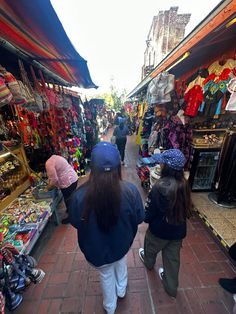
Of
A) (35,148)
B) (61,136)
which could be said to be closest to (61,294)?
(35,148)

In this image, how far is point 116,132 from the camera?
20.5ft

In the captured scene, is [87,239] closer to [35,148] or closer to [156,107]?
[35,148]

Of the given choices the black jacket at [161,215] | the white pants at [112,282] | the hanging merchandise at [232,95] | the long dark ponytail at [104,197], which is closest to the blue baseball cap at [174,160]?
the black jacket at [161,215]

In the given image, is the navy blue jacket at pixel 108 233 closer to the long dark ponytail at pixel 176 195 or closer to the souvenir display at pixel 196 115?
the long dark ponytail at pixel 176 195

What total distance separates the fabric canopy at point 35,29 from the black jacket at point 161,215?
1.83 meters

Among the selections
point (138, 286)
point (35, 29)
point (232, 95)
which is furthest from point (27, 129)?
point (232, 95)

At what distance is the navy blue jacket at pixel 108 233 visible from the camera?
1.37 m

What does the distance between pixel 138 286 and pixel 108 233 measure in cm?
132

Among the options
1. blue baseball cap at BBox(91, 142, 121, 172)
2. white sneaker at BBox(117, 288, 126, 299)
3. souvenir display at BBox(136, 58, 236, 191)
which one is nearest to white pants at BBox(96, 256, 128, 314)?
white sneaker at BBox(117, 288, 126, 299)

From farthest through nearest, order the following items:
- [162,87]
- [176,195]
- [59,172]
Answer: [162,87]
[59,172]
[176,195]

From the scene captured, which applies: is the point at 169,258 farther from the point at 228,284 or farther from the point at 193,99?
Answer: the point at 193,99

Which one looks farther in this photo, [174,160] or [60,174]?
[60,174]

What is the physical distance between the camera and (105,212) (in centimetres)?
126

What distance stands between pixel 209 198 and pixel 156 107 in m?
2.61
